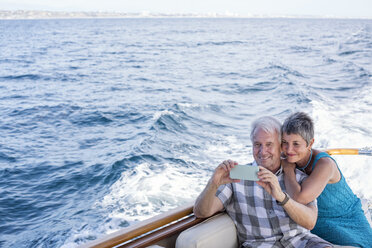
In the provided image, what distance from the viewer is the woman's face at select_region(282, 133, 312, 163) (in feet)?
6.68

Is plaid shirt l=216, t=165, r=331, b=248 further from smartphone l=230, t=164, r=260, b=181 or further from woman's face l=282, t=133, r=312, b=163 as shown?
smartphone l=230, t=164, r=260, b=181

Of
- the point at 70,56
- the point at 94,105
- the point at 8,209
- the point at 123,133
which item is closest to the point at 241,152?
the point at 123,133

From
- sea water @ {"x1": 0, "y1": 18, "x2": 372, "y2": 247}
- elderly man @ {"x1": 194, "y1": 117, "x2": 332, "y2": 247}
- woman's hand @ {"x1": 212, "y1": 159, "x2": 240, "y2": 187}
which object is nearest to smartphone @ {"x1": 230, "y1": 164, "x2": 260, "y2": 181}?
woman's hand @ {"x1": 212, "y1": 159, "x2": 240, "y2": 187}

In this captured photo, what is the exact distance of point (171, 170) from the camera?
6262 millimetres

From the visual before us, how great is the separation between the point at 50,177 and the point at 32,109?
522cm

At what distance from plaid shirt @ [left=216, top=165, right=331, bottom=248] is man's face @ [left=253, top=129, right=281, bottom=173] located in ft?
0.31

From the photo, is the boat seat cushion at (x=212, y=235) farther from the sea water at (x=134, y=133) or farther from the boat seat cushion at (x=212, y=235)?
the sea water at (x=134, y=133)

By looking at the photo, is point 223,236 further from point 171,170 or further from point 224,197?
point 171,170

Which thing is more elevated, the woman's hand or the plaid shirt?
the woman's hand

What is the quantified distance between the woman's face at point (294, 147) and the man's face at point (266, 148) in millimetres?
42

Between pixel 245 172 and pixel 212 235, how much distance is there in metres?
0.54

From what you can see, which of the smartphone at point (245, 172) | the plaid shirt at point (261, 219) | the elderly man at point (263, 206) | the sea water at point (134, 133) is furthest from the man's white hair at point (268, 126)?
the sea water at point (134, 133)

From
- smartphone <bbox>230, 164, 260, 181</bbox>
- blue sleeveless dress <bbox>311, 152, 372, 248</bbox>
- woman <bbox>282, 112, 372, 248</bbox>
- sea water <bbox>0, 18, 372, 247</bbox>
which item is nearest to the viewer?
smartphone <bbox>230, 164, 260, 181</bbox>

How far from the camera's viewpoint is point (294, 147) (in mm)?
2047
